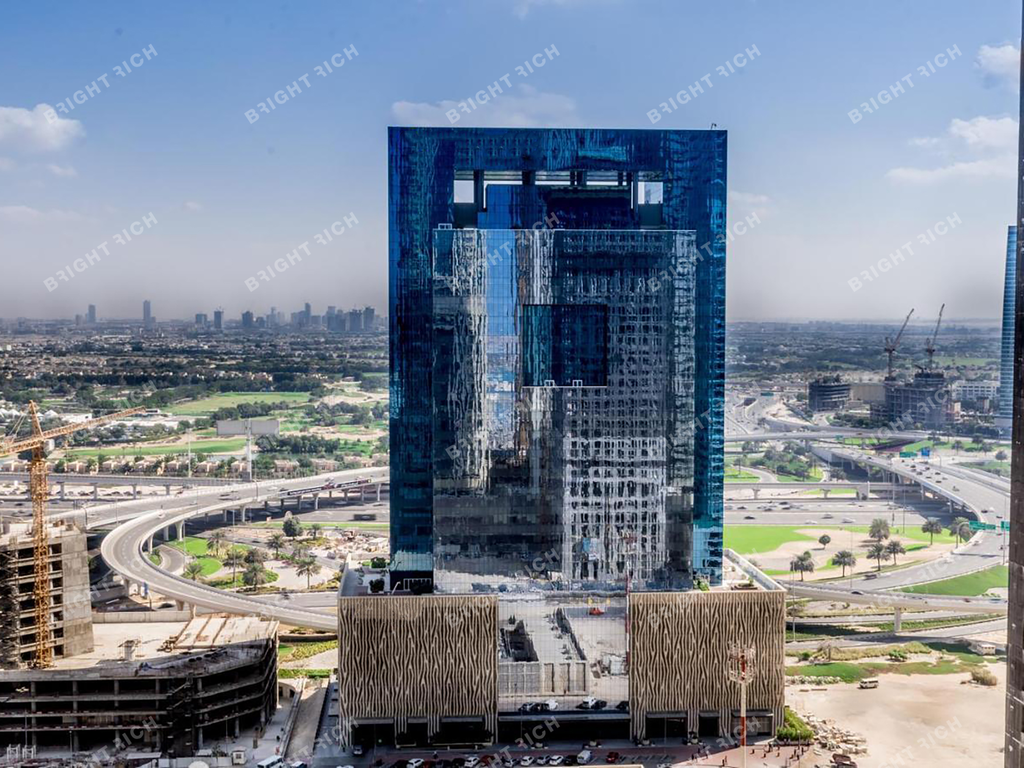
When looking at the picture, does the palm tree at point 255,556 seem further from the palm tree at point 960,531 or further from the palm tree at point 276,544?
the palm tree at point 960,531

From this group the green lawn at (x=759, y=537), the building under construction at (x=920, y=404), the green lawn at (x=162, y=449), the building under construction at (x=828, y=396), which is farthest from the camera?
the building under construction at (x=828, y=396)

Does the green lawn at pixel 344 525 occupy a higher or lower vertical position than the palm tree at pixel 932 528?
lower

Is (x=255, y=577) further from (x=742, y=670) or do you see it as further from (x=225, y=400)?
(x=225, y=400)

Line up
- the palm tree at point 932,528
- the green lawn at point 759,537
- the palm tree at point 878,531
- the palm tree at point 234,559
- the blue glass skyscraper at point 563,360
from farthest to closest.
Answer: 1. the palm tree at point 932,528
2. the palm tree at point 878,531
3. the green lawn at point 759,537
4. the palm tree at point 234,559
5. the blue glass skyscraper at point 563,360

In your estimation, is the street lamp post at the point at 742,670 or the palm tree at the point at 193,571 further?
the palm tree at the point at 193,571

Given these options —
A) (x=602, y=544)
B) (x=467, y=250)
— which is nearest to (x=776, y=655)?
(x=602, y=544)

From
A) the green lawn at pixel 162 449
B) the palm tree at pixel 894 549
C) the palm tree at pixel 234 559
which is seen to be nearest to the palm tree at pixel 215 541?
the palm tree at pixel 234 559

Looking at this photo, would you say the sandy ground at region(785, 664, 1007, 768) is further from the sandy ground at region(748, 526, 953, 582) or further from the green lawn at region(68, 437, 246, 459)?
the green lawn at region(68, 437, 246, 459)

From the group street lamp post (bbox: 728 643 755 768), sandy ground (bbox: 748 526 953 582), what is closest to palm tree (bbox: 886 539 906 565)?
sandy ground (bbox: 748 526 953 582)
